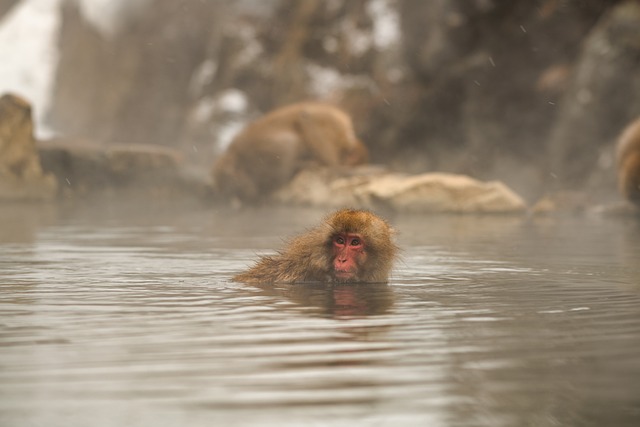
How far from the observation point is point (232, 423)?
2.85m

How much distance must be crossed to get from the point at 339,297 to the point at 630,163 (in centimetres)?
838

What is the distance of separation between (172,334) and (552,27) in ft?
54.9

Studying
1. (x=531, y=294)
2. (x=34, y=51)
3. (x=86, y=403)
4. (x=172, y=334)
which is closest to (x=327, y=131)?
(x=531, y=294)

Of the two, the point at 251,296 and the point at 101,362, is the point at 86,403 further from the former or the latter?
the point at 251,296

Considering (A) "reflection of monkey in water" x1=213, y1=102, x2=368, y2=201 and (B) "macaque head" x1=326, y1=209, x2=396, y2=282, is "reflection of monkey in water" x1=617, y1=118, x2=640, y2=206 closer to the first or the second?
(A) "reflection of monkey in water" x1=213, y1=102, x2=368, y2=201

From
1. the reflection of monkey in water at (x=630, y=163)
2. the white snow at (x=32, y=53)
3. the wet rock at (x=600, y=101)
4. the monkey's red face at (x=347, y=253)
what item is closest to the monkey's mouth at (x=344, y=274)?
the monkey's red face at (x=347, y=253)

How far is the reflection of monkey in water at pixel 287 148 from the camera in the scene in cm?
1880

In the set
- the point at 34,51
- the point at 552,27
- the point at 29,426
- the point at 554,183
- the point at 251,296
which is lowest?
the point at 29,426

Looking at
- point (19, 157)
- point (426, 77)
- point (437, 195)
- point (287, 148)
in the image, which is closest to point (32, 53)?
point (19, 157)

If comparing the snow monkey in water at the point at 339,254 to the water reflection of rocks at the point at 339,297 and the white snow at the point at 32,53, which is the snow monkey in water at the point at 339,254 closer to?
the water reflection of rocks at the point at 339,297

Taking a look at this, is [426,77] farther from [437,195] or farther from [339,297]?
[339,297]

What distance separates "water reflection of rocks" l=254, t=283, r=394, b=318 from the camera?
206 inches

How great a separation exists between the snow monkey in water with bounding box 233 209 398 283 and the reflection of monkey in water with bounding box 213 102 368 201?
12.2 m

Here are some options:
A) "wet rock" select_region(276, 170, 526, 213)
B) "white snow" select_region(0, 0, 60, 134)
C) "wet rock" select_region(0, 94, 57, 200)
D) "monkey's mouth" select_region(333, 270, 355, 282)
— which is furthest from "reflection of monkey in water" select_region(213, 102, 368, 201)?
"white snow" select_region(0, 0, 60, 134)
